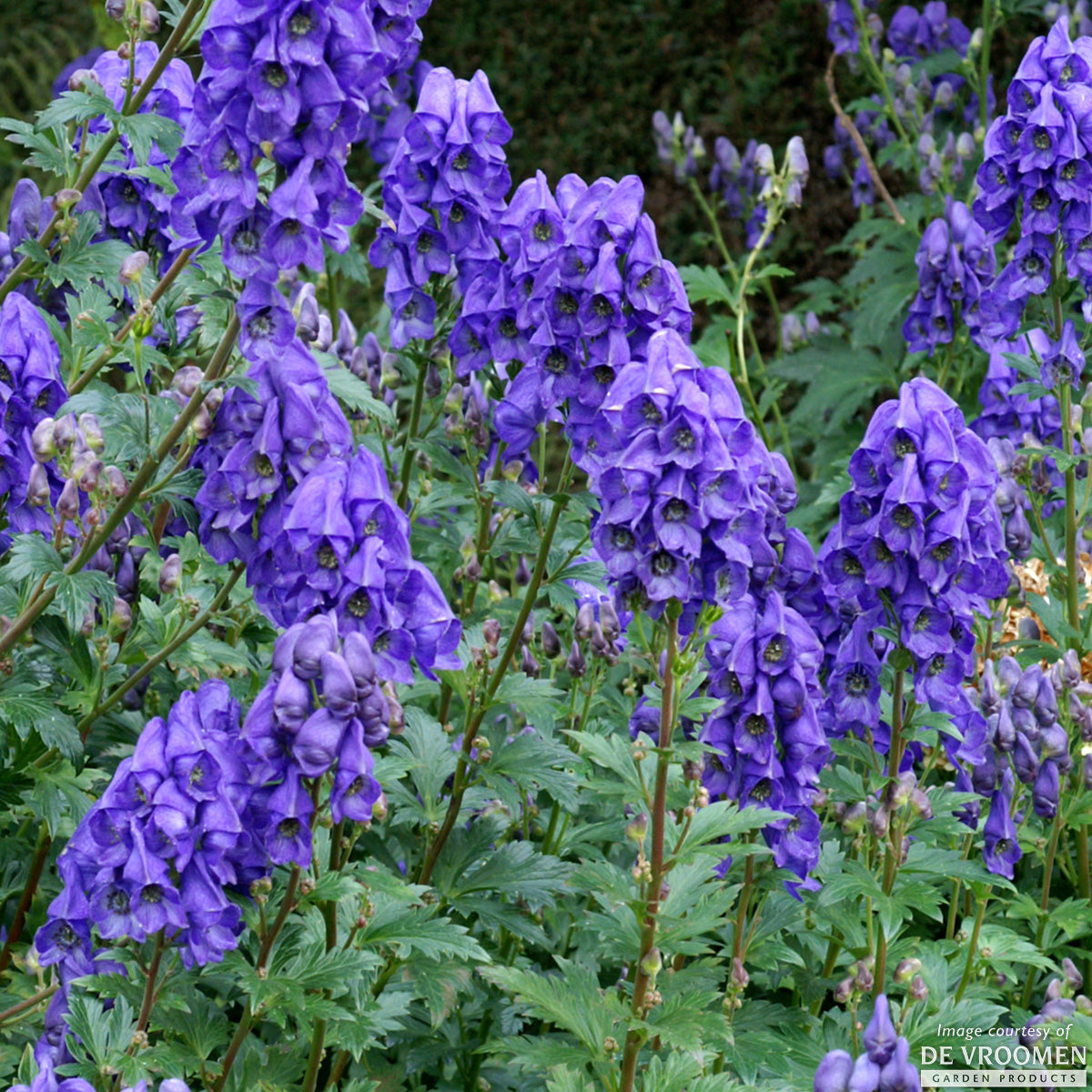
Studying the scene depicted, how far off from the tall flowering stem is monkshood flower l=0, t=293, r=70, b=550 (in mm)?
1152

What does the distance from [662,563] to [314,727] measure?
0.65 metres

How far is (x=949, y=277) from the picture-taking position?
14.4ft

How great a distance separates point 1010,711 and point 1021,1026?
2.14ft

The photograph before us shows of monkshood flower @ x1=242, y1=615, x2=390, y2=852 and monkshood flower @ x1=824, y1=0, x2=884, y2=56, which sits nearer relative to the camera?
monkshood flower @ x1=242, y1=615, x2=390, y2=852

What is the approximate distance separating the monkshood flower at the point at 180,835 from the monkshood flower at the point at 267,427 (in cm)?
34

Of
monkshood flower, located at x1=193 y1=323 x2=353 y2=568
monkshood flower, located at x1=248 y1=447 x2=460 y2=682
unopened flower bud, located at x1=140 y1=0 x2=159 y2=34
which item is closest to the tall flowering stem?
monkshood flower, located at x1=248 y1=447 x2=460 y2=682

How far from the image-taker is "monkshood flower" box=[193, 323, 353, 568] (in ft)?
7.40

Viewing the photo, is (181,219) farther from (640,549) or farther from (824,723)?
(824,723)

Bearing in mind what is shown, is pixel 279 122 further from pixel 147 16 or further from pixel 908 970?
pixel 908 970

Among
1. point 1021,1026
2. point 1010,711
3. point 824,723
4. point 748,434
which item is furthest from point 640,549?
point 1021,1026

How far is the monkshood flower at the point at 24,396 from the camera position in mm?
2629

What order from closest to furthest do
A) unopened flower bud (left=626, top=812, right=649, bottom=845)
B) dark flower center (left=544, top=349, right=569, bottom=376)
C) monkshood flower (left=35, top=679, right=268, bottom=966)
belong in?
monkshood flower (left=35, top=679, right=268, bottom=966)
unopened flower bud (left=626, top=812, right=649, bottom=845)
dark flower center (left=544, top=349, right=569, bottom=376)

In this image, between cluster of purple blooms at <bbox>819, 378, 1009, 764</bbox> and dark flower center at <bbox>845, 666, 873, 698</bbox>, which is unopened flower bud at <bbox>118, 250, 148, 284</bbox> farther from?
dark flower center at <bbox>845, 666, 873, 698</bbox>

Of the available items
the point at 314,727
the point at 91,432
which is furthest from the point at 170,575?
the point at 314,727
